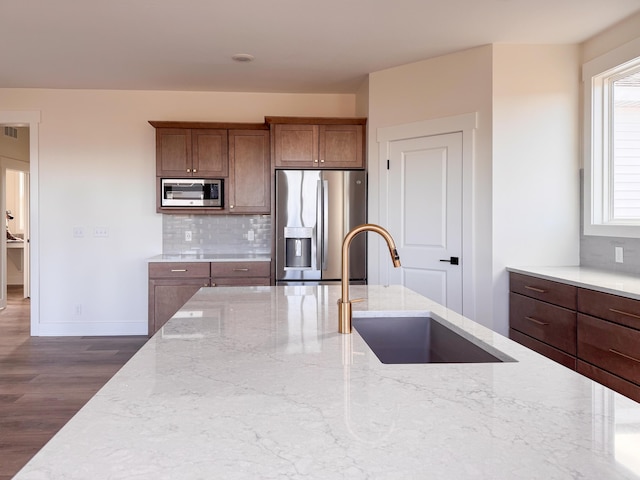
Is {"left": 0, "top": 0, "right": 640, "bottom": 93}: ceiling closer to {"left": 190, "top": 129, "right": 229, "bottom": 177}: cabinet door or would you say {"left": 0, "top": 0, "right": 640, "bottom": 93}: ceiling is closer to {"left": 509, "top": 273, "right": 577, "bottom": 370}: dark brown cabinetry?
{"left": 190, "top": 129, "right": 229, "bottom": 177}: cabinet door

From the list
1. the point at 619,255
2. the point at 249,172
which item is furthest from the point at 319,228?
the point at 619,255

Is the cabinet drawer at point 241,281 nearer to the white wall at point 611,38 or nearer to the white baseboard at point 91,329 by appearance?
the white baseboard at point 91,329

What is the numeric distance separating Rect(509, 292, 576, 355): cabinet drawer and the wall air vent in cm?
661

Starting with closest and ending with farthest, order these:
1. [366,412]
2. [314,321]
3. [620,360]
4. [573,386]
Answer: [366,412]
[573,386]
[314,321]
[620,360]

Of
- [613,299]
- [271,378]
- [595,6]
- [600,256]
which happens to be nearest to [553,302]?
[613,299]

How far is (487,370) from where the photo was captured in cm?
109

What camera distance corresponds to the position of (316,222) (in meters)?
4.31

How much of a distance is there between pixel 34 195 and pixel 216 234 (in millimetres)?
1880

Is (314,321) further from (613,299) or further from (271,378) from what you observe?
(613,299)

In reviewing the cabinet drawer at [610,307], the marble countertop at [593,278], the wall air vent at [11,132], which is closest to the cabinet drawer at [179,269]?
the marble countertop at [593,278]

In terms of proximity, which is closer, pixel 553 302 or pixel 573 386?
pixel 573 386

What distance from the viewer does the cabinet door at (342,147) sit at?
14.6ft

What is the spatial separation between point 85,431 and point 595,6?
11.6 ft

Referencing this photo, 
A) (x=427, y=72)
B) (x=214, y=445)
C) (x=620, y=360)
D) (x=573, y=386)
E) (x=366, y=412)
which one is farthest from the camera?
(x=427, y=72)
